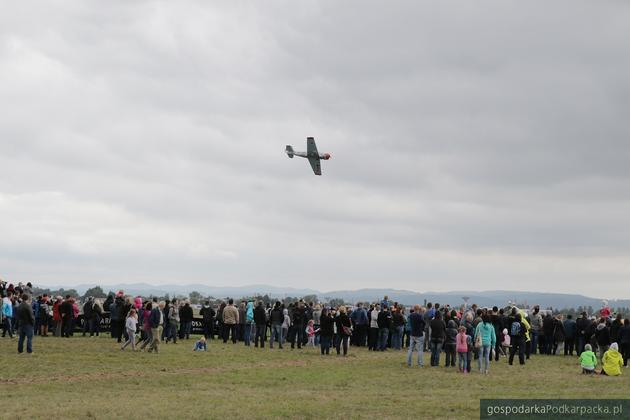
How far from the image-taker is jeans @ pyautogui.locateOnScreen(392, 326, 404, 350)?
3047cm

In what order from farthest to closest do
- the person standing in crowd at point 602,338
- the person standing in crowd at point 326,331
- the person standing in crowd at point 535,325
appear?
1. the person standing in crowd at point 535,325
2. the person standing in crowd at point 326,331
3. the person standing in crowd at point 602,338

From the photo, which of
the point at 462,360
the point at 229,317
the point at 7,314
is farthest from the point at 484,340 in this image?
the point at 7,314

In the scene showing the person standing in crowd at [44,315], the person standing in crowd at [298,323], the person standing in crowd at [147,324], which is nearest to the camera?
the person standing in crowd at [147,324]

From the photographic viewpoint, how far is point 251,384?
1911 cm

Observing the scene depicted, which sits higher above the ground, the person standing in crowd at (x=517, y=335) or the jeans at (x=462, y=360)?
the person standing in crowd at (x=517, y=335)

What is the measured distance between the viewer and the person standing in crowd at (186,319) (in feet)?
106

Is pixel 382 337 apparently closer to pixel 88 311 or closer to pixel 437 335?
pixel 437 335

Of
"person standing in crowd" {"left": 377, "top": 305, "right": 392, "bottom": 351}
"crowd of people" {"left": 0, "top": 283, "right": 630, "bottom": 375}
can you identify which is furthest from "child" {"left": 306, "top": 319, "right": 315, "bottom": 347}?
"person standing in crowd" {"left": 377, "top": 305, "right": 392, "bottom": 351}

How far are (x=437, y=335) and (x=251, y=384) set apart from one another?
296 inches

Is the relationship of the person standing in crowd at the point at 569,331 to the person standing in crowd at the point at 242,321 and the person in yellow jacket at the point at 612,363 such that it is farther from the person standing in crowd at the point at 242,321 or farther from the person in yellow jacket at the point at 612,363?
the person standing in crowd at the point at 242,321

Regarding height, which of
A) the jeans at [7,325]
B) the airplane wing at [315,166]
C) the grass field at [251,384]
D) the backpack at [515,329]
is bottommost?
the grass field at [251,384]

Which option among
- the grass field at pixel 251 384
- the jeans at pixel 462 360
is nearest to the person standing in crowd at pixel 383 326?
the grass field at pixel 251 384

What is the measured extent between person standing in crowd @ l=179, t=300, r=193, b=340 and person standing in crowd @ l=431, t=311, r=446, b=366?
457 inches

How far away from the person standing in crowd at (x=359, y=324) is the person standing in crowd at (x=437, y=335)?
678 centimetres
